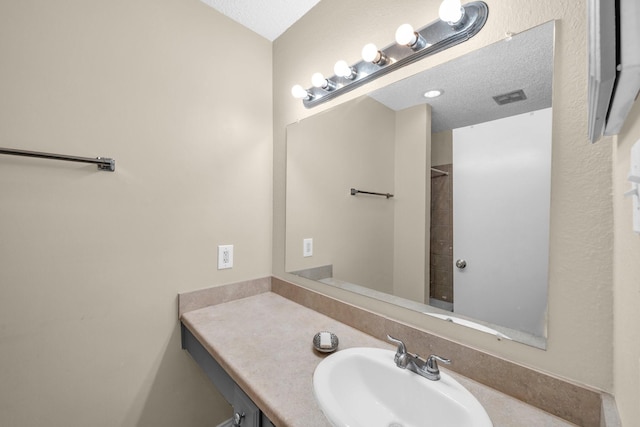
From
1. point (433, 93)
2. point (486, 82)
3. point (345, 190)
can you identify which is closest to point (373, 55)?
point (433, 93)

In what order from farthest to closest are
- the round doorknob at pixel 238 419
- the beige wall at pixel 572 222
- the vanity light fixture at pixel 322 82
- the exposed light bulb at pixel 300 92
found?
the exposed light bulb at pixel 300 92 → the vanity light fixture at pixel 322 82 → the round doorknob at pixel 238 419 → the beige wall at pixel 572 222

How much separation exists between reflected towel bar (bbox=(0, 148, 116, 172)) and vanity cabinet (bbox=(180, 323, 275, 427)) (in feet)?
2.50

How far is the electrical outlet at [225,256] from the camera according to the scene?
4.48 feet

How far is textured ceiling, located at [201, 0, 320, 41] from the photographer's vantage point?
1.29m

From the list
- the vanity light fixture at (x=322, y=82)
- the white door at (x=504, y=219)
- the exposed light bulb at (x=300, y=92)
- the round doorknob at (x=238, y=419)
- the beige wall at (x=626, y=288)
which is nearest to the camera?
the beige wall at (x=626, y=288)

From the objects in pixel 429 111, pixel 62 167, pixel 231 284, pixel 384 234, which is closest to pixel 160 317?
pixel 231 284

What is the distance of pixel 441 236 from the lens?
3.00 ft

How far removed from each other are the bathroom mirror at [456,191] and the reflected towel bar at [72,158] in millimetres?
928

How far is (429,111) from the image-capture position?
37.1 inches

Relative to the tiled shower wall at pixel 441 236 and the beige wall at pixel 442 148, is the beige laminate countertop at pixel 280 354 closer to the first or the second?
the tiled shower wall at pixel 441 236

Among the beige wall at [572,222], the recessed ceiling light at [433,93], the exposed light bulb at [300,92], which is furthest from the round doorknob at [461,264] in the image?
the exposed light bulb at [300,92]

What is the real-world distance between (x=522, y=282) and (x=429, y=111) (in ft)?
2.03

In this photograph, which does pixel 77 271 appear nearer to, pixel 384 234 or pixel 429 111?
pixel 384 234

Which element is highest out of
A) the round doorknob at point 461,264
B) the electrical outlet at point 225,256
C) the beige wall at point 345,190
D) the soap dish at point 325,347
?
the beige wall at point 345,190
